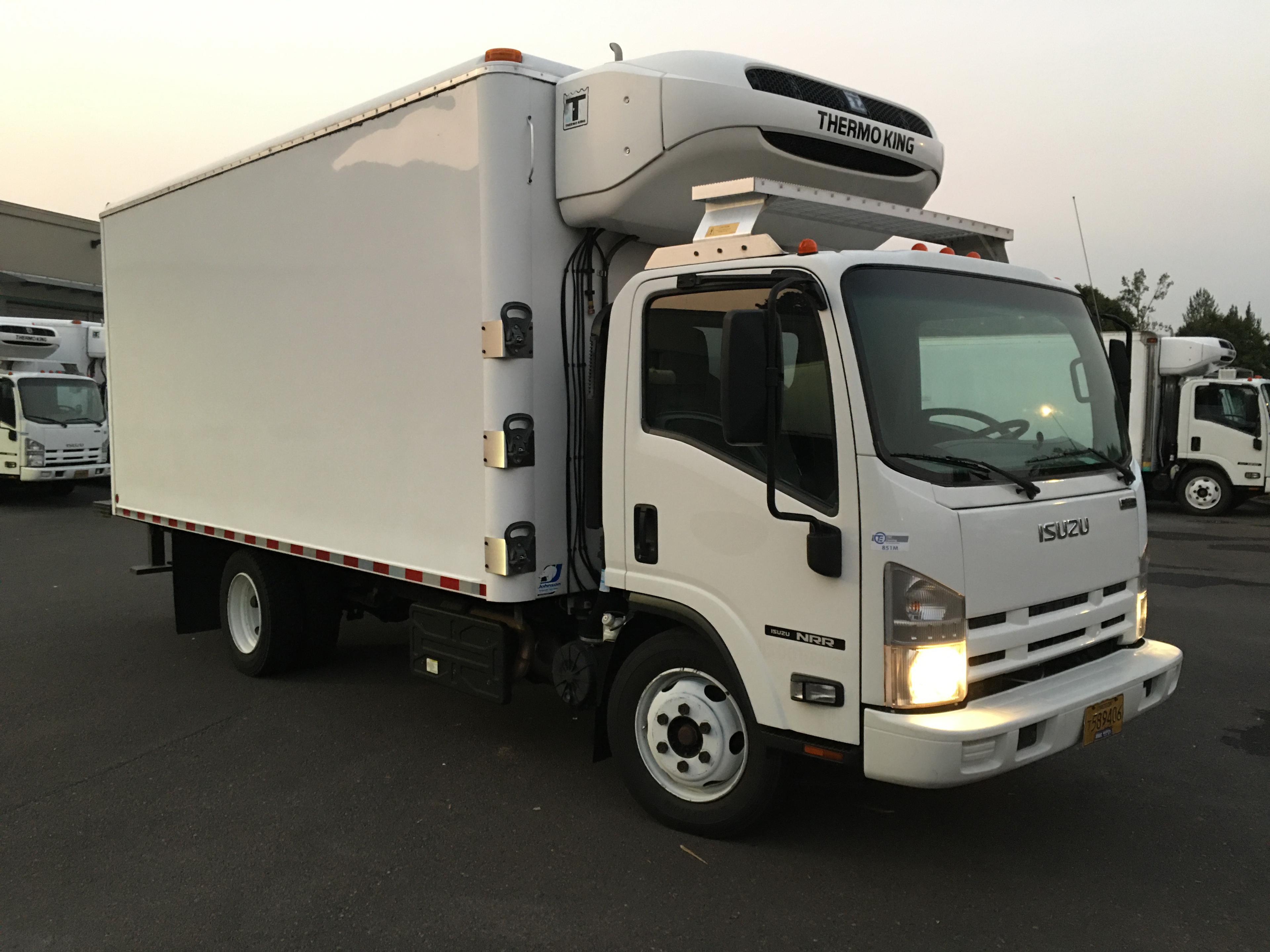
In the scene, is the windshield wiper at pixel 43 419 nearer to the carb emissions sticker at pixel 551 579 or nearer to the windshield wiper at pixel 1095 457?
the carb emissions sticker at pixel 551 579

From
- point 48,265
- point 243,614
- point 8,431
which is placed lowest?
point 243,614

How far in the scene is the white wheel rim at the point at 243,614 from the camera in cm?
696

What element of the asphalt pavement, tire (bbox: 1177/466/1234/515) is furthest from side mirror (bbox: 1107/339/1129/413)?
tire (bbox: 1177/466/1234/515)

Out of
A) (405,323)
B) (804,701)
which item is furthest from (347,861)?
(405,323)

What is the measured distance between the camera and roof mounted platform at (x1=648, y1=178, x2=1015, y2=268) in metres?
4.08

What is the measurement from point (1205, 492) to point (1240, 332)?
38016 millimetres

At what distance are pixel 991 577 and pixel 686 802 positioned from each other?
1640 millimetres

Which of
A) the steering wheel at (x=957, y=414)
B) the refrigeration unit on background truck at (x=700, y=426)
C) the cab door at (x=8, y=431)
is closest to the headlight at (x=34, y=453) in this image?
the cab door at (x=8, y=431)

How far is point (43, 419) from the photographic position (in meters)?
17.9

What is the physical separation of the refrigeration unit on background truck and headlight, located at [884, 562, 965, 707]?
0.01 m

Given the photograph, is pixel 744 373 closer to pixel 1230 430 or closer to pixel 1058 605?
pixel 1058 605

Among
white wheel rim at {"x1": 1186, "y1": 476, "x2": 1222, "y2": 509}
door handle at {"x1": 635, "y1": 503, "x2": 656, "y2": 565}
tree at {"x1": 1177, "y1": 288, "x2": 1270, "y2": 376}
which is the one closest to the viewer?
door handle at {"x1": 635, "y1": 503, "x2": 656, "y2": 565}

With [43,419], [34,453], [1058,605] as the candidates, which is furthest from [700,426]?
[43,419]

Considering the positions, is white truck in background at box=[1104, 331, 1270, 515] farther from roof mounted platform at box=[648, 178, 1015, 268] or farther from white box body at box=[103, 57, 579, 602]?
white box body at box=[103, 57, 579, 602]
